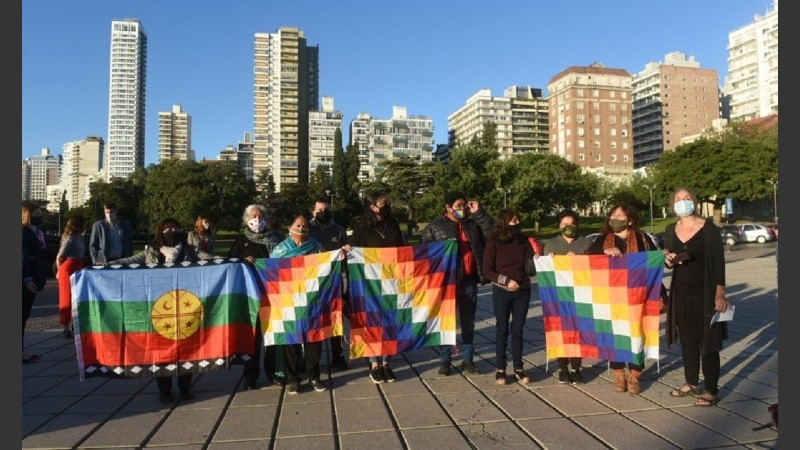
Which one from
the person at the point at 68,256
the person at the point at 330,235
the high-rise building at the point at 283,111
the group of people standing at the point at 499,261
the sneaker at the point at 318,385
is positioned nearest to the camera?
the group of people standing at the point at 499,261

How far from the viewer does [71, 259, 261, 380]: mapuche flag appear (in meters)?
5.52

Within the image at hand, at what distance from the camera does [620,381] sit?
566 cm

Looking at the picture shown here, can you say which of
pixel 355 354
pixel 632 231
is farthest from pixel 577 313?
pixel 355 354

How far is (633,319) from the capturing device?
5.77 metres

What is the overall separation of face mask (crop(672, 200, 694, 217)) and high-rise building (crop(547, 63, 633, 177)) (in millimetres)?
128963

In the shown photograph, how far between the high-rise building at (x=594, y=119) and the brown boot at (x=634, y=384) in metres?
129

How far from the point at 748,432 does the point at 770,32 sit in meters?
161

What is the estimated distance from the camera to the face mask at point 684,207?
18.3 feet

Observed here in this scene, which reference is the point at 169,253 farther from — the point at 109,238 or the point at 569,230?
the point at 569,230

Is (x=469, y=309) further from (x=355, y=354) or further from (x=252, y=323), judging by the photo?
(x=252, y=323)

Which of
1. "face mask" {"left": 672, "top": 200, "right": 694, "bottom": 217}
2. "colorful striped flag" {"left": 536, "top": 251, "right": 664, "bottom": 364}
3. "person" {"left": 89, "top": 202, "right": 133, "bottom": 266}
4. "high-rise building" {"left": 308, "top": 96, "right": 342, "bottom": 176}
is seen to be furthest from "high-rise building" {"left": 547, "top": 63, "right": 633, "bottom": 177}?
"face mask" {"left": 672, "top": 200, "right": 694, "bottom": 217}

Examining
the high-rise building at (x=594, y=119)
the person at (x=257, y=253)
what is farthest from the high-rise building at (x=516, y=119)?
the person at (x=257, y=253)

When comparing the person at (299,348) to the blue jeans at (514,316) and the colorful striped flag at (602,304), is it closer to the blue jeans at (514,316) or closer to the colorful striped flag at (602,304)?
the blue jeans at (514,316)

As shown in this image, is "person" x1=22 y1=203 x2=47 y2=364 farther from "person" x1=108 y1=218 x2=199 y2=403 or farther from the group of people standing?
"person" x1=108 y1=218 x2=199 y2=403
